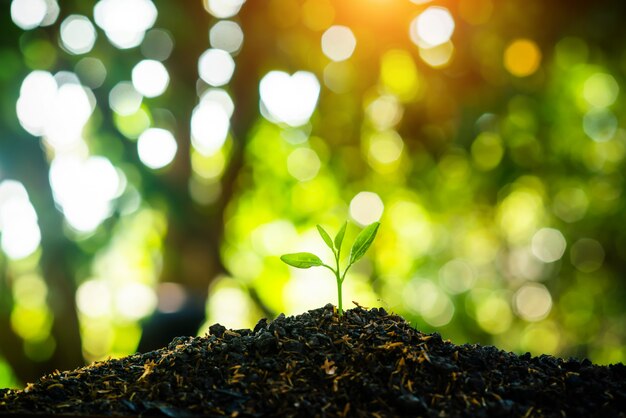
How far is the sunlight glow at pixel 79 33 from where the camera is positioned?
11.9 feet

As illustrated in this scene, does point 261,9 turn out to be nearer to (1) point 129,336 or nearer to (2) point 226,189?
(2) point 226,189

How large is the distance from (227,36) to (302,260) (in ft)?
9.38

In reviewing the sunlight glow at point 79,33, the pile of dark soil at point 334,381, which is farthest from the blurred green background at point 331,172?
the pile of dark soil at point 334,381

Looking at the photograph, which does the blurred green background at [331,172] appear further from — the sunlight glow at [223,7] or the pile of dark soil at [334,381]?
the pile of dark soil at [334,381]

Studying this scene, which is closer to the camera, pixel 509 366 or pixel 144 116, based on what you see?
pixel 509 366

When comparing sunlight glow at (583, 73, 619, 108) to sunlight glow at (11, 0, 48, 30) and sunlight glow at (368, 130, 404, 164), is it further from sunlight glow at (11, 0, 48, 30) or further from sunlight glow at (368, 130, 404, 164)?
sunlight glow at (11, 0, 48, 30)

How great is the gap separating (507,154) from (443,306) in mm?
1424

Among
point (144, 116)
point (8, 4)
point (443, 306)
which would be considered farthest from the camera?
point (443, 306)

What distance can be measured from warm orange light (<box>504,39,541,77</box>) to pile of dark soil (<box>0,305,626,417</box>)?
3.06 metres

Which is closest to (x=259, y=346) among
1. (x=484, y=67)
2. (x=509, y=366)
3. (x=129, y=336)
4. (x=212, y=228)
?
(x=509, y=366)

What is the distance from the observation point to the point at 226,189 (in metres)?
3.90

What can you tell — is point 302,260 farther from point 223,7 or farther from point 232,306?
point 232,306

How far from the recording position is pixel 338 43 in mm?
4062

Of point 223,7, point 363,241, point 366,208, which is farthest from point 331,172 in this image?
point 363,241
